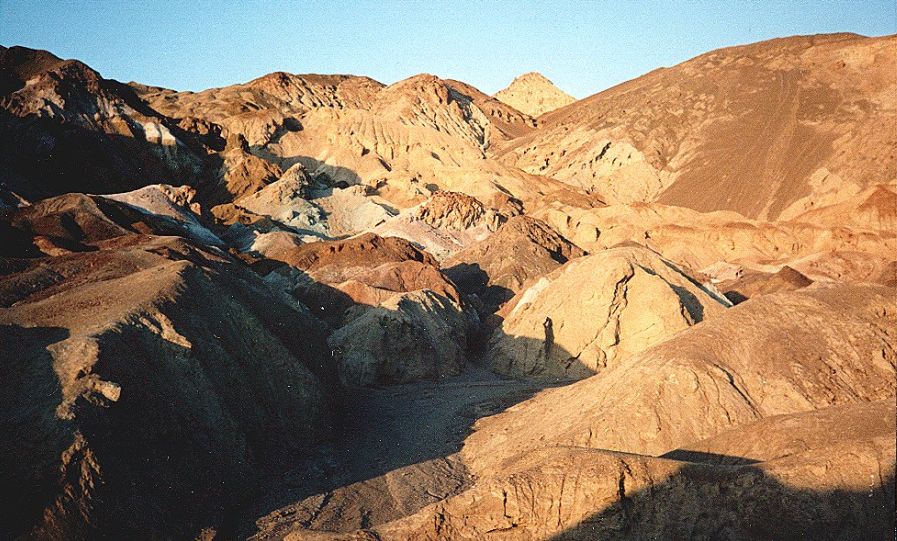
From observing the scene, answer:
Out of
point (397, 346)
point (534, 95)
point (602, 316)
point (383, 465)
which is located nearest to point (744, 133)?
point (602, 316)

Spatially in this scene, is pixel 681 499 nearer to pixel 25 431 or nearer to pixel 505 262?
pixel 25 431

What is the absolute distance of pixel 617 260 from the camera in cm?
2164

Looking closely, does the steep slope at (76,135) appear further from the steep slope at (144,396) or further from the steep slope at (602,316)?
the steep slope at (144,396)

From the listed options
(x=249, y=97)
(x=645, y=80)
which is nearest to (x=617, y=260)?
(x=645, y=80)

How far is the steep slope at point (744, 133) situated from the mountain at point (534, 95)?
4501 centimetres

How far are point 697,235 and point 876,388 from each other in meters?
33.9

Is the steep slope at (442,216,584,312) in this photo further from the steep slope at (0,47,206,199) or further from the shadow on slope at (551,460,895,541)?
the shadow on slope at (551,460,895,541)

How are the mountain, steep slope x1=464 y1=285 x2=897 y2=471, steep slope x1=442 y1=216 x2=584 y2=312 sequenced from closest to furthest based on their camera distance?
1. steep slope x1=464 y1=285 x2=897 y2=471
2. steep slope x1=442 y1=216 x2=584 y2=312
3. the mountain

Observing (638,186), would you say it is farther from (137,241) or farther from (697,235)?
(137,241)

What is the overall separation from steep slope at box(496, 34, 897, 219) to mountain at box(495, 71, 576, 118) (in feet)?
148

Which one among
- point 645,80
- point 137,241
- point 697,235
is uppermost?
point 645,80

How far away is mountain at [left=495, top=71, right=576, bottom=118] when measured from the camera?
125562 mm

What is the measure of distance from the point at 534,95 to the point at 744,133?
70244mm

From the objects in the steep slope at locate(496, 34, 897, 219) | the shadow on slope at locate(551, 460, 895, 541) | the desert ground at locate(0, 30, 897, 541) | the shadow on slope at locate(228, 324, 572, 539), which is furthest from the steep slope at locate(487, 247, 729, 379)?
the steep slope at locate(496, 34, 897, 219)
